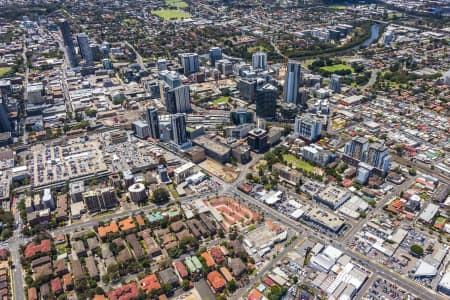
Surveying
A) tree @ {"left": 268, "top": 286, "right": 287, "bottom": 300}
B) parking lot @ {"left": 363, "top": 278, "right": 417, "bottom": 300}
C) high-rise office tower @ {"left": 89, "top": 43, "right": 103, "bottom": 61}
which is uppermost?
high-rise office tower @ {"left": 89, "top": 43, "right": 103, "bottom": 61}

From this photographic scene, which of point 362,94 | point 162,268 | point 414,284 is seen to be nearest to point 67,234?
point 162,268

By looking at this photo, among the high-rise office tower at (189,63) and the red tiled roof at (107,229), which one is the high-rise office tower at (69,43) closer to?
the high-rise office tower at (189,63)

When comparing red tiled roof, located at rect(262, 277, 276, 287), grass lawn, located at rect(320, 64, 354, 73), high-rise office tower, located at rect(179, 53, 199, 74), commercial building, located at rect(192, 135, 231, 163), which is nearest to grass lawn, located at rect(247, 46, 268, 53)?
grass lawn, located at rect(320, 64, 354, 73)

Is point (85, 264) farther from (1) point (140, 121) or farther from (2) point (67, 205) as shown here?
(1) point (140, 121)

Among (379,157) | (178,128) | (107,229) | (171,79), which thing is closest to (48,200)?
(107,229)

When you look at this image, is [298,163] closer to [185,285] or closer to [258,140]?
[258,140]

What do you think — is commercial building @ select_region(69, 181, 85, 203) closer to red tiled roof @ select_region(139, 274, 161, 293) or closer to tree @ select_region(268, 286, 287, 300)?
red tiled roof @ select_region(139, 274, 161, 293)
